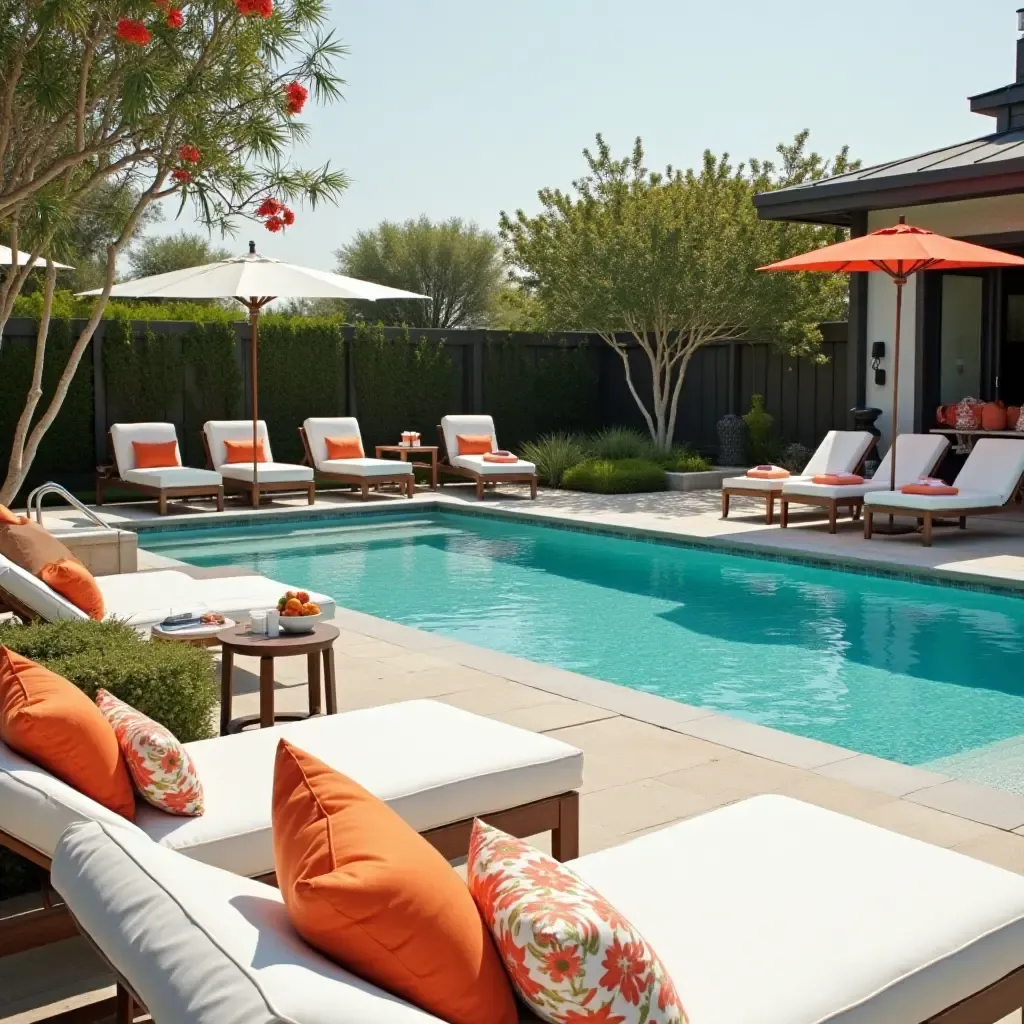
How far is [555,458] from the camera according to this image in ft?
51.1

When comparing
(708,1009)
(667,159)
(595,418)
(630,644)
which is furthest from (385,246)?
(708,1009)

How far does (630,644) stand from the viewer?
766 centimetres

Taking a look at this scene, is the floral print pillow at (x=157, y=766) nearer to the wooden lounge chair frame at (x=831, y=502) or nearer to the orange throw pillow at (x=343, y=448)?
the wooden lounge chair frame at (x=831, y=502)

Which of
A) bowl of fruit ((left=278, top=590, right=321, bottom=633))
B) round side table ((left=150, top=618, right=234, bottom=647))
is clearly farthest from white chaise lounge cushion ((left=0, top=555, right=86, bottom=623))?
bowl of fruit ((left=278, top=590, right=321, bottom=633))

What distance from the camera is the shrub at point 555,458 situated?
15.6 m

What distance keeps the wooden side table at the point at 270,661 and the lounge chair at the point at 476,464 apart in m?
8.99

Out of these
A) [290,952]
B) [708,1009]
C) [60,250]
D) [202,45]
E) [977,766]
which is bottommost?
[977,766]

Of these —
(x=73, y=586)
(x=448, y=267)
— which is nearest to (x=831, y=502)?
(x=73, y=586)

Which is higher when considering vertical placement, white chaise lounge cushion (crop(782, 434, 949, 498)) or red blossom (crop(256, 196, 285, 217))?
red blossom (crop(256, 196, 285, 217))

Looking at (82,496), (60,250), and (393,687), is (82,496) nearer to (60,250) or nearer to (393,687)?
(60,250)

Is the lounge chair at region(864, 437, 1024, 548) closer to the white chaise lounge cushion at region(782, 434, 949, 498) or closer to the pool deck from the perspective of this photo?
the white chaise lounge cushion at region(782, 434, 949, 498)

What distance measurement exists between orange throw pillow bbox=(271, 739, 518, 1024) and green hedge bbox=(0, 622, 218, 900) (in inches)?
72.5

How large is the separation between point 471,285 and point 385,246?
279 centimetres

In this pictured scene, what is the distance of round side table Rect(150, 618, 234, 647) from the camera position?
544 cm
